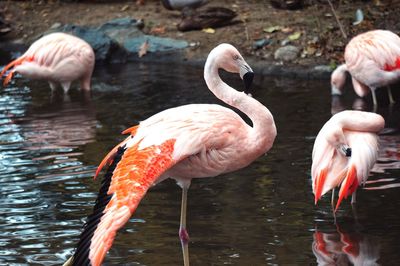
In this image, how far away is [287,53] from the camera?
1032cm

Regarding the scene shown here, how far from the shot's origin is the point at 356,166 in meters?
5.02

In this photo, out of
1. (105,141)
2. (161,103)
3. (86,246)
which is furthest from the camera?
(161,103)

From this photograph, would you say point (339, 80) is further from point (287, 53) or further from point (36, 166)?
point (36, 166)

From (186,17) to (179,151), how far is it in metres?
8.01

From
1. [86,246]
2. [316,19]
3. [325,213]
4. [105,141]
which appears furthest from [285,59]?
[86,246]

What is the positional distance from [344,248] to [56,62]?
5.69m

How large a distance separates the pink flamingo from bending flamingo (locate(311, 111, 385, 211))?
9.82 feet

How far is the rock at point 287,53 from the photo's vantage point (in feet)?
33.8

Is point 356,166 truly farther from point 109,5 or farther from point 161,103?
point 109,5

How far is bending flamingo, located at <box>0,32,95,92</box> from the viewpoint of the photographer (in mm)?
9508

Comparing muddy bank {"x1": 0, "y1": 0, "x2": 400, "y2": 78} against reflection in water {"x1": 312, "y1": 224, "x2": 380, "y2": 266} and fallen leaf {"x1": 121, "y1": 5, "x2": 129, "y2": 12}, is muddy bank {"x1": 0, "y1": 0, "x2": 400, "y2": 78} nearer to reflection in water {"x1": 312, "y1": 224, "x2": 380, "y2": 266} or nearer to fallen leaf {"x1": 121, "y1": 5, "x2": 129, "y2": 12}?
fallen leaf {"x1": 121, "y1": 5, "x2": 129, "y2": 12}

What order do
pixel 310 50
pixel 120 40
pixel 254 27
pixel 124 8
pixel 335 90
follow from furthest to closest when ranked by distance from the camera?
pixel 124 8 < pixel 120 40 < pixel 254 27 < pixel 310 50 < pixel 335 90

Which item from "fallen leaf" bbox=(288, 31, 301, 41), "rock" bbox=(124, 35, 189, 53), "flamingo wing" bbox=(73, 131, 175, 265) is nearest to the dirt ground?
"fallen leaf" bbox=(288, 31, 301, 41)

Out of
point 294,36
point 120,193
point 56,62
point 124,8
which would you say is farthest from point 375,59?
point 124,8
